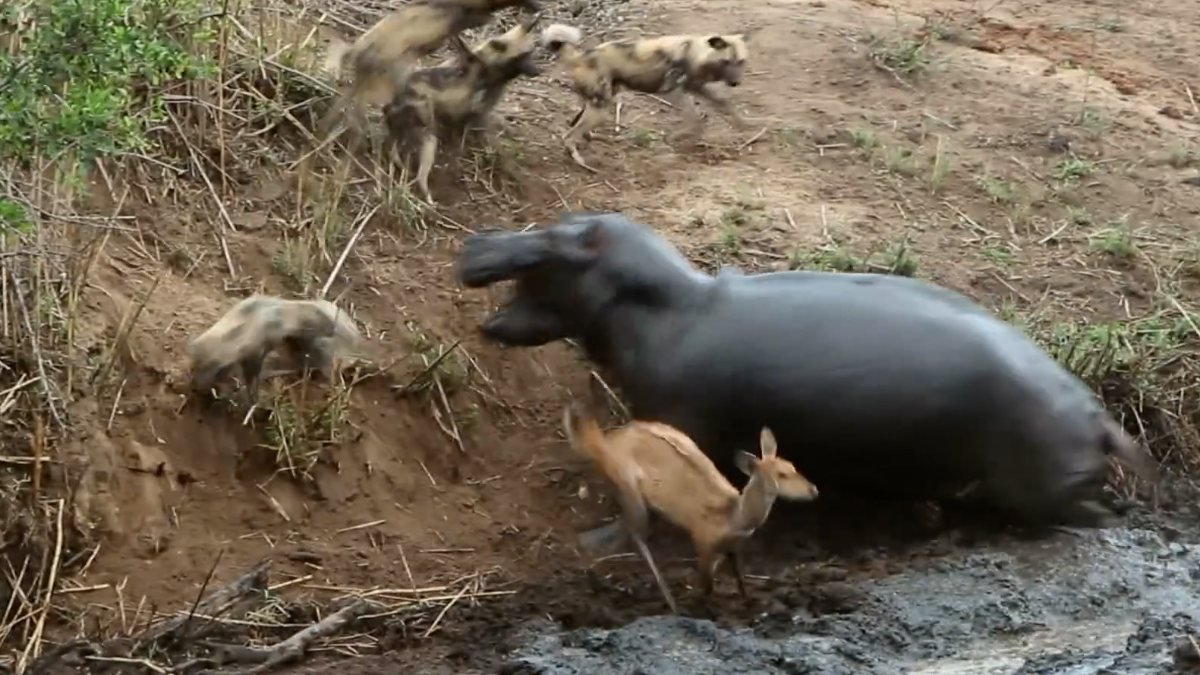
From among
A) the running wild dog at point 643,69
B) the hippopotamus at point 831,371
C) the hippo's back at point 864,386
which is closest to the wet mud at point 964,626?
the hippopotamus at point 831,371

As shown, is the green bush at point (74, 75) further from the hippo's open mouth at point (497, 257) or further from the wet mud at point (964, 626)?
the wet mud at point (964, 626)

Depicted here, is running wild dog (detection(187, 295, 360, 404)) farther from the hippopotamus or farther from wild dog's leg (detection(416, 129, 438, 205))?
wild dog's leg (detection(416, 129, 438, 205))

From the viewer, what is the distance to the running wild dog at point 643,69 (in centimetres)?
Answer: 777

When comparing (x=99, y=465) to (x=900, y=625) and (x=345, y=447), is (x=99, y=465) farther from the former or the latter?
(x=900, y=625)

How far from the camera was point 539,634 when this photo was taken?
4941 mm

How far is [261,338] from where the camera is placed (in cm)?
559

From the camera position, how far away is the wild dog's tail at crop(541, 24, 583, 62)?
7.81m

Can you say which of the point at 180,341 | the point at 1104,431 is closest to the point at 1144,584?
the point at 1104,431

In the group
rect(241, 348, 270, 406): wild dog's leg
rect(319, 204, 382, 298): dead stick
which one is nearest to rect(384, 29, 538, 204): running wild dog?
rect(319, 204, 382, 298): dead stick

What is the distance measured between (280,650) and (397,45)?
2.95 meters

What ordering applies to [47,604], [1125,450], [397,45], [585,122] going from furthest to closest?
[585,122]
[397,45]
[1125,450]
[47,604]

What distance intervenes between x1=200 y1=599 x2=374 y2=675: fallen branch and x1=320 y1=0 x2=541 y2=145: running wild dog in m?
2.66

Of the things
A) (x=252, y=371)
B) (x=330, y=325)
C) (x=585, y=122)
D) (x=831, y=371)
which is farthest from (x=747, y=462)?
(x=585, y=122)

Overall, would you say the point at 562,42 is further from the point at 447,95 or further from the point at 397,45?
the point at 397,45
